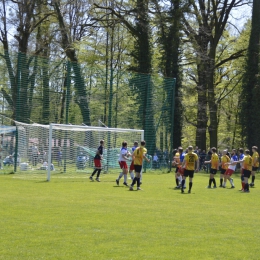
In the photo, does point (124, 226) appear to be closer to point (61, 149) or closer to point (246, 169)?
point (246, 169)

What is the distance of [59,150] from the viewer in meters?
27.4

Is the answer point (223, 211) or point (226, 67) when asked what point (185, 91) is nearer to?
point (226, 67)

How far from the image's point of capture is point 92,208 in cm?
1383

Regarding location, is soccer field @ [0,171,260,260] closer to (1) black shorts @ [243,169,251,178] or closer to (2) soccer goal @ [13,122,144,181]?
(1) black shorts @ [243,169,251,178]

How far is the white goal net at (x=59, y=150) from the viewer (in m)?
26.9

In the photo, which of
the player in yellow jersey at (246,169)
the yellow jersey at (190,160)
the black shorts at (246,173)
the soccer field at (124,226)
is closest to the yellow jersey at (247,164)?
the player in yellow jersey at (246,169)

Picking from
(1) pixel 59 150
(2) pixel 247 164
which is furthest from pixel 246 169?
(1) pixel 59 150

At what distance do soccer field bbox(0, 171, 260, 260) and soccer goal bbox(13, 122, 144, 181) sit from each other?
8825 millimetres

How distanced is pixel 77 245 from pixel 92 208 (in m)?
4.87

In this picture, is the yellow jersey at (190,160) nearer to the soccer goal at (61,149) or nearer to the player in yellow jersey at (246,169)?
the player in yellow jersey at (246,169)

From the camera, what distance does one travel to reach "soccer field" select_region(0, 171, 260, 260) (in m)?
8.62

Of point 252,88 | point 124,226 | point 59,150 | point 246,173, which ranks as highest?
point 252,88

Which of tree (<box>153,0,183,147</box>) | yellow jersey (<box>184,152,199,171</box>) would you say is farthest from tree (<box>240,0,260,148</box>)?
yellow jersey (<box>184,152,199,171</box>)

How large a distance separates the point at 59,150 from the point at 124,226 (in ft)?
55.0
